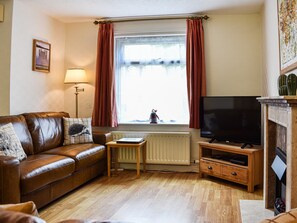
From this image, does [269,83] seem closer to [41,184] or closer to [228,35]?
[228,35]

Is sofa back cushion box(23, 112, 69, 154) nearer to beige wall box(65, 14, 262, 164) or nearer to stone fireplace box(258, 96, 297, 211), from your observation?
beige wall box(65, 14, 262, 164)

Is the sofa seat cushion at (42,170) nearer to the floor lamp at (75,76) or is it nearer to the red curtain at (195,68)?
the floor lamp at (75,76)

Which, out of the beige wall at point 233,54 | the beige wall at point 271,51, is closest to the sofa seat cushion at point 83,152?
the beige wall at point 233,54

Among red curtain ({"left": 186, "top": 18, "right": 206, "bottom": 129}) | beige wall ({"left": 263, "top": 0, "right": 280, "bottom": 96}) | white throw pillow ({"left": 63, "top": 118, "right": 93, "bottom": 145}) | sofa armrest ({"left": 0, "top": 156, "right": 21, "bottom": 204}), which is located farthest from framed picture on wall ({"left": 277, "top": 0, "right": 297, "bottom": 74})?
white throw pillow ({"left": 63, "top": 118, "right": 93, "bottom": 145})

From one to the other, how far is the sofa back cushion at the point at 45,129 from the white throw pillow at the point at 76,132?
95mm

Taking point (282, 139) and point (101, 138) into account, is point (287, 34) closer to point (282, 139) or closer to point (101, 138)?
point (282, 139)

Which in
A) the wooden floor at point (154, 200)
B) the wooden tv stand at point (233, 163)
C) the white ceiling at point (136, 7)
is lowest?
the wooden floor at point (154, 200)

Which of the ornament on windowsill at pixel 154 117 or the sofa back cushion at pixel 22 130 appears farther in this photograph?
the ornament on windowsill at pixel 154 117

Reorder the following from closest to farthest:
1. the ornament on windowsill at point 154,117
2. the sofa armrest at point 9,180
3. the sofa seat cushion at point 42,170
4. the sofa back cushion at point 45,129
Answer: the sofa armrest at point 9,180
the sofa seat cushion at point 42,170
the sofa back cushion at point 45,129
the ornament on windowsill at point 154,117

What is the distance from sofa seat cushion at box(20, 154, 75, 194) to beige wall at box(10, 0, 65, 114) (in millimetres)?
1042

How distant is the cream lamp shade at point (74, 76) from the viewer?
4562mm

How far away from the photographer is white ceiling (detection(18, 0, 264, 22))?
12.7ft

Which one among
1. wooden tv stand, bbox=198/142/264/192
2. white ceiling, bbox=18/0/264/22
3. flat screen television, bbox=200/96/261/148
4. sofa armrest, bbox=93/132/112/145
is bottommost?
wooden tv stand, bbox=198/142/264/192

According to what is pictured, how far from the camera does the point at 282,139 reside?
2.46 m
